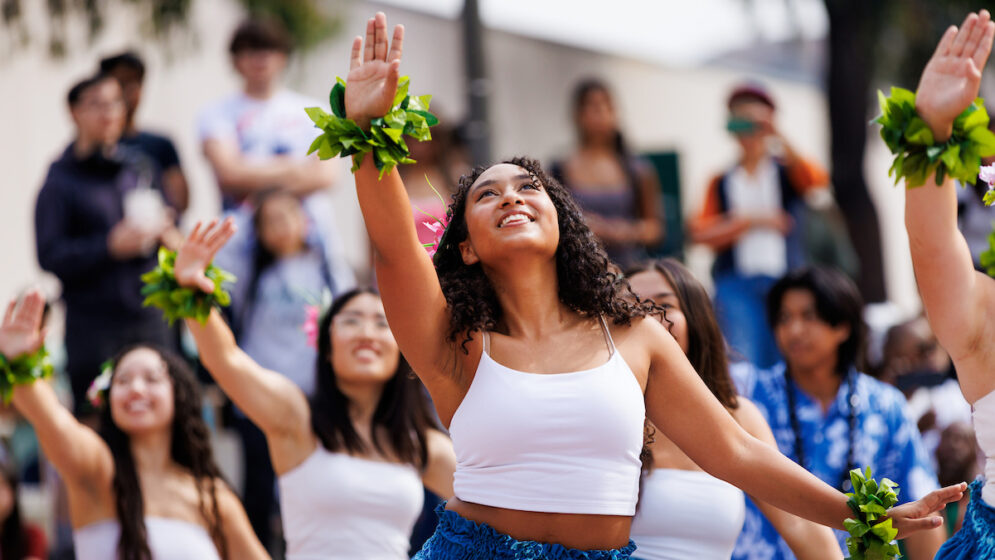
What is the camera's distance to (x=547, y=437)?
310 cm

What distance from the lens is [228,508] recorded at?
17.1 feet

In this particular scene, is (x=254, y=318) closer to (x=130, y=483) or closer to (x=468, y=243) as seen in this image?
(x=130, y=483)

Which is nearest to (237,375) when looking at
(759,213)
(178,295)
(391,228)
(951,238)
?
(178,295)

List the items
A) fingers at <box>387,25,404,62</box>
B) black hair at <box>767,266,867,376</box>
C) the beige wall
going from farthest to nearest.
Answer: the beige wall, black hair at <box>767,266,867,376</box>, fingers at <box>387,25,404,62</box>

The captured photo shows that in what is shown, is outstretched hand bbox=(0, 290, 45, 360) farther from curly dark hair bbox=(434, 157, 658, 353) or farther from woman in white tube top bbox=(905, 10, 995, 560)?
woman in white tube top bbox=(905, 10, 995, 560)

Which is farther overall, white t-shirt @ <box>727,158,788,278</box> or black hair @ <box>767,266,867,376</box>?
white t-shirt @ <box>727,158,788,278</box>

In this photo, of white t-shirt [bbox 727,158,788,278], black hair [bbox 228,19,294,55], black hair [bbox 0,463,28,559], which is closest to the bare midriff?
black hair [bbox 0,463,28,559]

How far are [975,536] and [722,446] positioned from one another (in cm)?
71

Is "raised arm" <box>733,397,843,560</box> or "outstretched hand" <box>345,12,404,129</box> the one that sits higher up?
"outstretched hand" <box>345,12,404,129</box>

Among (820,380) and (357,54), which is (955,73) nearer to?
(357,54)

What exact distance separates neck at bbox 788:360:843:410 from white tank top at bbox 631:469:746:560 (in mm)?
1249

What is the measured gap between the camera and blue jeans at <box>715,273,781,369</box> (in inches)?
283

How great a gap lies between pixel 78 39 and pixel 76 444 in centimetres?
548

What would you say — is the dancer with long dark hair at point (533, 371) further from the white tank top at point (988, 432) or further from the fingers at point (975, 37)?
the fingers at point (975, 37)
